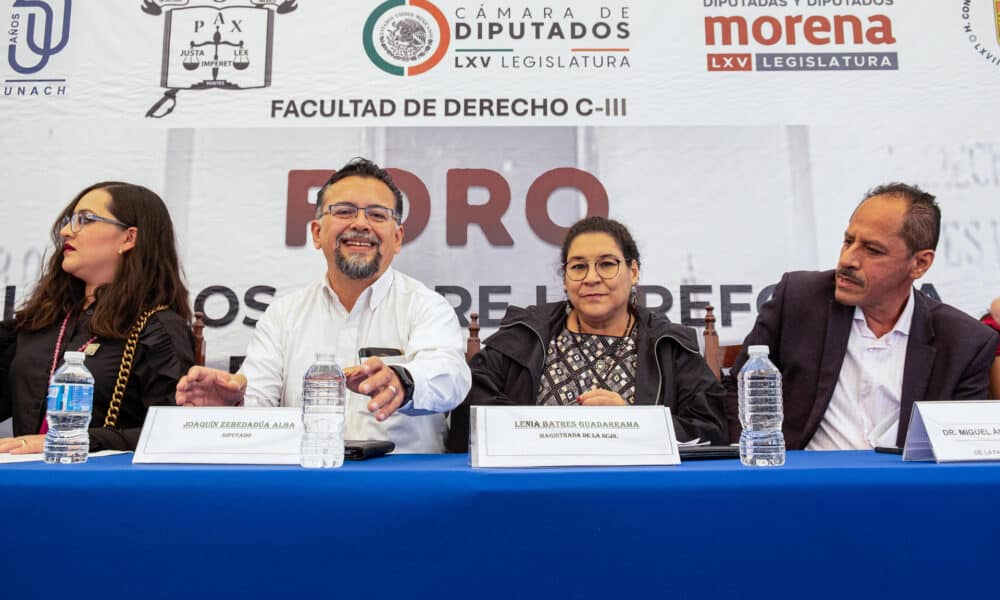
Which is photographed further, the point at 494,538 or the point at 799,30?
the point at 799,30

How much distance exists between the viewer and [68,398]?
1088 mm

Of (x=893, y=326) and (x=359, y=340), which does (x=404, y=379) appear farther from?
(x=893, y=326)

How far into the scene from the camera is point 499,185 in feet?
8.36

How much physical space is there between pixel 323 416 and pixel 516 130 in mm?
1786

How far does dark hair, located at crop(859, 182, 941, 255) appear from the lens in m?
1.81

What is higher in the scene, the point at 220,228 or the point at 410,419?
the point at 220,228

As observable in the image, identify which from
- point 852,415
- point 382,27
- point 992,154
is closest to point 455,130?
point 382,27

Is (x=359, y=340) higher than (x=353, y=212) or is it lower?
lower

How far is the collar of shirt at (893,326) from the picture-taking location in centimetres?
178

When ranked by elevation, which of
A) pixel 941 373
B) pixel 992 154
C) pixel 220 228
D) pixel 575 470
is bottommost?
pixel 575 470

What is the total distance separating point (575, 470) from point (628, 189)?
72.6 inches

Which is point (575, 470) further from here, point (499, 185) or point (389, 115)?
point (389, 115)

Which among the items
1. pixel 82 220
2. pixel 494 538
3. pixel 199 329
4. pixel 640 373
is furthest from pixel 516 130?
pixel 494 538

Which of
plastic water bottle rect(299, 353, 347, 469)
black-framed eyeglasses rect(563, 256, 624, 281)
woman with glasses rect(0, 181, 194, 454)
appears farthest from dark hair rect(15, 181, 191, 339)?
black-framed eyeglasses rect(563, 256, 624, 281)
